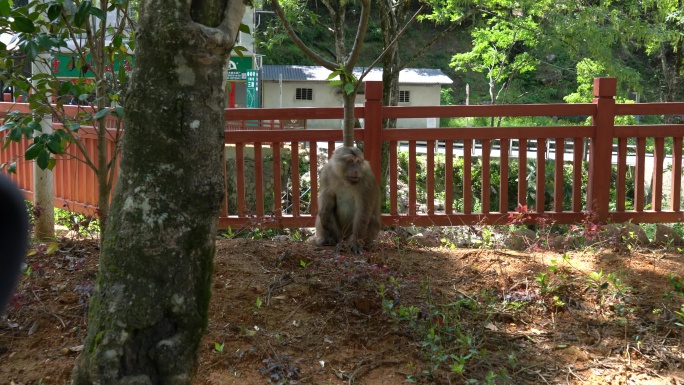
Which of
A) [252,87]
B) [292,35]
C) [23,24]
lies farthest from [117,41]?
[252,87]

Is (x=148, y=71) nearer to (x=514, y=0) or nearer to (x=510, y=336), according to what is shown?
(x=510, y=336)

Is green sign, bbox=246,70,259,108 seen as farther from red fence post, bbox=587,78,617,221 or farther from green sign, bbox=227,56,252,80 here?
red fence post, bbox=587,78,617,221

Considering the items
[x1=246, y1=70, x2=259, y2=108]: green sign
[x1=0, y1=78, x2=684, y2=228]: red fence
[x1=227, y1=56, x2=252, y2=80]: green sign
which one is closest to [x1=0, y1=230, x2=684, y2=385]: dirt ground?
[x1=0, y1=78, x2=684, y2=228]: red fence

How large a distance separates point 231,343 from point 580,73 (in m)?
19.3

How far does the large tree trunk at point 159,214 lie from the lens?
2748mm

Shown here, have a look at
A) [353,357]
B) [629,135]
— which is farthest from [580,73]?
[353,357]

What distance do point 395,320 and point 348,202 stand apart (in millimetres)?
2550

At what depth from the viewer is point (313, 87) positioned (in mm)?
38625

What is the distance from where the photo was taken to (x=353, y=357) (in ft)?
13.4

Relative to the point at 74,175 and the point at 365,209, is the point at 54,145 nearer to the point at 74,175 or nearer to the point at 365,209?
the point at 365,209

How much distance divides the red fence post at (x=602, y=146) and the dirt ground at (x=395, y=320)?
231 cm

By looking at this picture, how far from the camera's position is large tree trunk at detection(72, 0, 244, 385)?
9.02ft

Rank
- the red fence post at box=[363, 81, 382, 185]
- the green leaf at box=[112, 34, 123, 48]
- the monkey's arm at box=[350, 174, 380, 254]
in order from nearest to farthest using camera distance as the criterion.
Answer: the green leaf at box=[112, 34, 123, 48]
the monkey's arm at box=[350, 174, 380, 254]
the red fence post at box=[363, 81, 382, 185]

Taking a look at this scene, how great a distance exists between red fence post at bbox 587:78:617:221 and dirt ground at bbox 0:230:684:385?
7.58 feet
